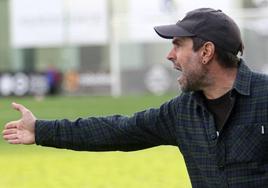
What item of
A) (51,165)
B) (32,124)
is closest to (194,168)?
(32,124)

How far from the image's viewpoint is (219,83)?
420 centimetres

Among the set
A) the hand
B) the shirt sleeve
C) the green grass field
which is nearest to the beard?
the shirt sleeve

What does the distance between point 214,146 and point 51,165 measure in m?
7.60

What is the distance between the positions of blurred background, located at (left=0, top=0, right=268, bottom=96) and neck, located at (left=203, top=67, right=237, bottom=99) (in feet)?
93.9

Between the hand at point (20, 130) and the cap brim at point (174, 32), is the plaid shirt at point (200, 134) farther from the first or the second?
the cap brim at point (174, 32)

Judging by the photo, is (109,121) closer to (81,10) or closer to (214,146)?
(214,146)

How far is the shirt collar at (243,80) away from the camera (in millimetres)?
4119

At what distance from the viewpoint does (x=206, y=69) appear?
13.8 ft

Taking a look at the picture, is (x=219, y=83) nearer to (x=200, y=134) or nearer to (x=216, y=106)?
(x=216, y=106)

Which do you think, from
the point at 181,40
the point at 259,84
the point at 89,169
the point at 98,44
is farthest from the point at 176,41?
the point at 98,44

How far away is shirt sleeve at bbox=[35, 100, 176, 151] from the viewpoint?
4.57m

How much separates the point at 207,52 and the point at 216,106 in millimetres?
262

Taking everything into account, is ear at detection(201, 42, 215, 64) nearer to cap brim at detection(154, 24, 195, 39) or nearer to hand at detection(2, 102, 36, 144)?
cap brim at detection(154, 24, 195, 39)

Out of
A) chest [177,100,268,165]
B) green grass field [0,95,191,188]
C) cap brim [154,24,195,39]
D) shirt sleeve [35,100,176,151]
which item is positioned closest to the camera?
chest [177,100,268,165]
